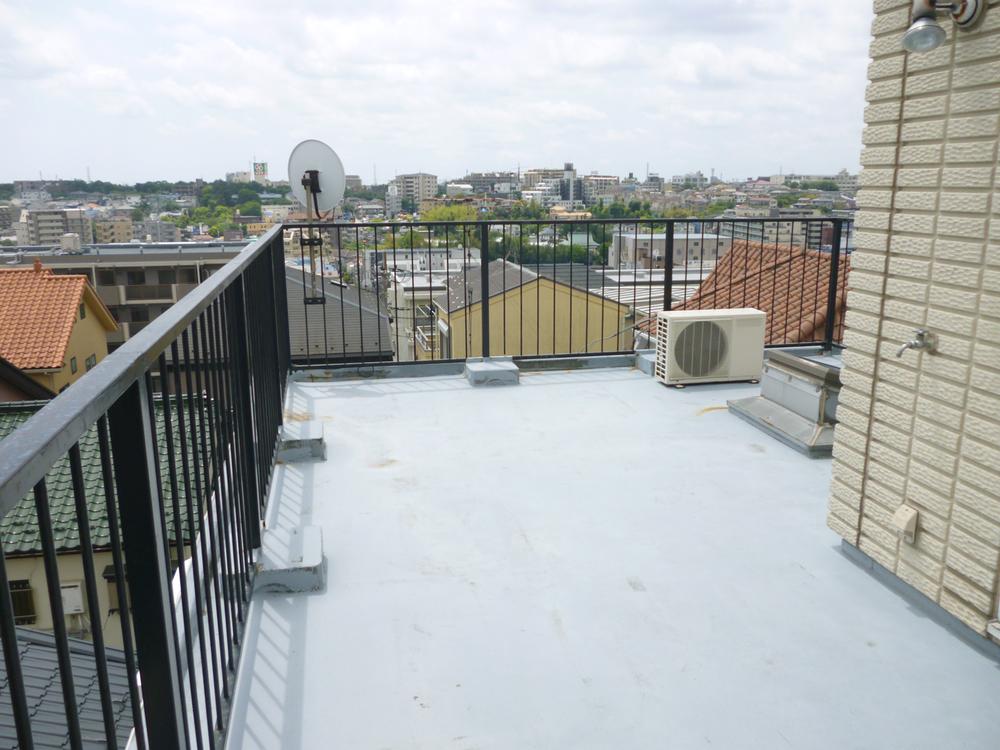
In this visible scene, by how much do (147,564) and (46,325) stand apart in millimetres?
20760

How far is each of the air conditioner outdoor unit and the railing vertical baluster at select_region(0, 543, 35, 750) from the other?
4.98 meters

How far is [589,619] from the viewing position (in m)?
2.56

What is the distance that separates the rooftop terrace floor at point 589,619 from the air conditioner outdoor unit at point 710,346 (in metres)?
1.30

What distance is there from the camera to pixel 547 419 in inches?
188

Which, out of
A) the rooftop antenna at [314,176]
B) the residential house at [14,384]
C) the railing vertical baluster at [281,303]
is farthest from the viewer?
the residential house at [14,384]

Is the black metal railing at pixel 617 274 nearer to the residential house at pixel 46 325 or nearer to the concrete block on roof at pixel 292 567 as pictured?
the concrete block on roof at pixel 292 567

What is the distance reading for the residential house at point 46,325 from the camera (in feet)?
59.8

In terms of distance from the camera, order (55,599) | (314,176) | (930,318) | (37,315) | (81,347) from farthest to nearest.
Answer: (81,347)
(37,315)
(314,176)
(930,318)
(55,599)

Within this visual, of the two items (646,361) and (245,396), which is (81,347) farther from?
(245,396)

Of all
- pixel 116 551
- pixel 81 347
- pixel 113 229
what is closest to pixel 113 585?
pixel 116 551

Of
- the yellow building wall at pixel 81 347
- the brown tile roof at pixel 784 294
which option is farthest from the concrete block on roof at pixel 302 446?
the yellow building wall at pixel 81 347

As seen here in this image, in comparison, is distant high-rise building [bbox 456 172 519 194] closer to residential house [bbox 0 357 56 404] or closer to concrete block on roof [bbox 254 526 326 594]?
residential house [bbox 0 357 56 404]

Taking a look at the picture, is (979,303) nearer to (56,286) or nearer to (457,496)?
(457,496)

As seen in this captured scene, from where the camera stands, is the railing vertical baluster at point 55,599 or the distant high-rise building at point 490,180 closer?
the railing vertical baluster at point 55,599
